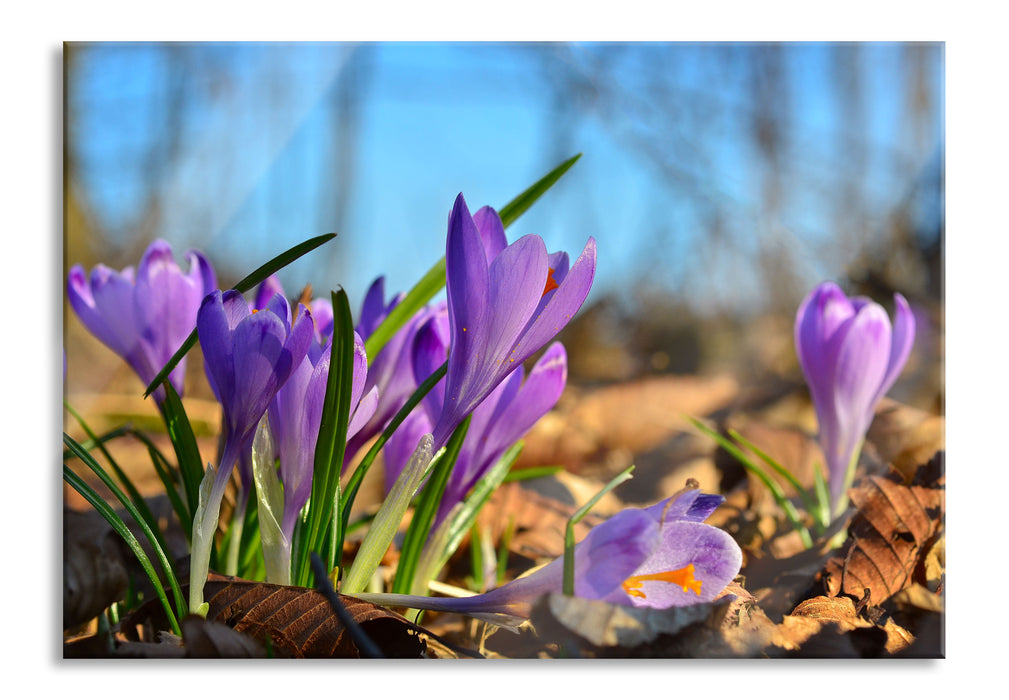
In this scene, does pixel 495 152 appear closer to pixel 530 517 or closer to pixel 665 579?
pixel 530 517

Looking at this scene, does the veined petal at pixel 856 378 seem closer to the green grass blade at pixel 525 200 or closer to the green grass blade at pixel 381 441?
the green grass blade at pixel 525 200

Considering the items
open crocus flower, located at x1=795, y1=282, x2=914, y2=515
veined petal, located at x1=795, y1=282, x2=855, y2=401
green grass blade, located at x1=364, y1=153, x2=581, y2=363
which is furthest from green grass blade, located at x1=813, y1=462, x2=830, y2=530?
green grass blade, located at x1=364, y1=153, x2=581, y2=363

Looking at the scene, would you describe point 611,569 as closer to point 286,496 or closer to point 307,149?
point 286,496

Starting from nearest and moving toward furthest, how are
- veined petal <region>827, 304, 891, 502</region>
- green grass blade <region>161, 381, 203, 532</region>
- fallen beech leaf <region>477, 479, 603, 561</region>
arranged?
green grass blade <region>161, 381, 203, 532</region>
veined petal <region>827, 304, 891, 502</region>
fallen beech leaf <region>477, 479, 603, 561</region>

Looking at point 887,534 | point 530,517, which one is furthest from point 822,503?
point 530,517

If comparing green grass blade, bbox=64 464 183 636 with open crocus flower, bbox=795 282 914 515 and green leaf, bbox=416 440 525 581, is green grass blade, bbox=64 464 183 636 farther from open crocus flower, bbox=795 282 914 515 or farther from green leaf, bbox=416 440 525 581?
open crocus flower, bbox=795 282 914 515
